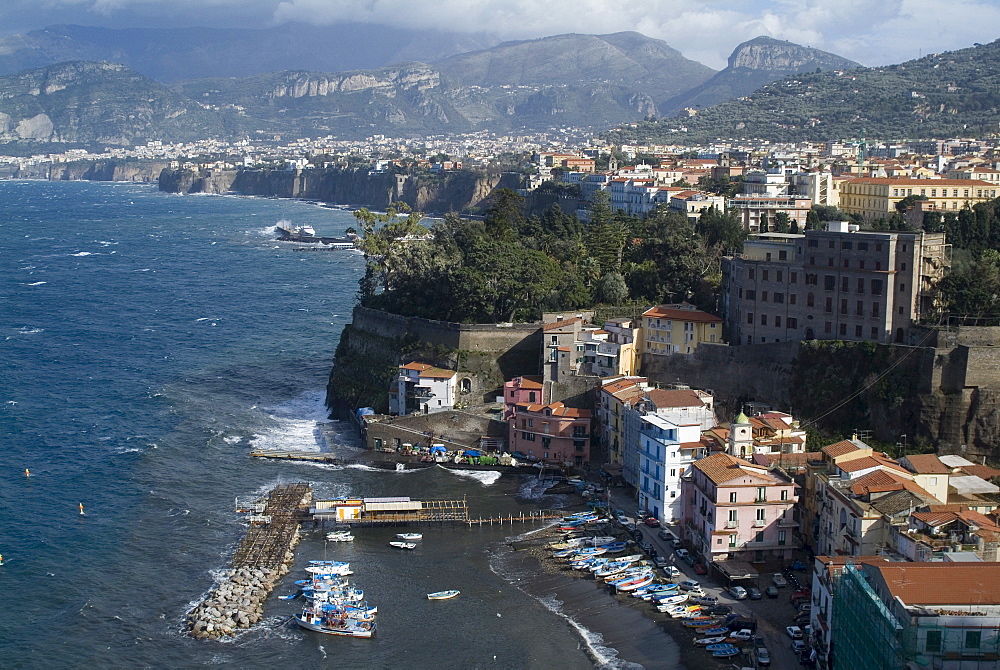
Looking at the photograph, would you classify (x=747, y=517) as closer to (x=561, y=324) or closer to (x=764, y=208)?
(x=561, y=324)

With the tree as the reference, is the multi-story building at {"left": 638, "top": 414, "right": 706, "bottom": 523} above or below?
below

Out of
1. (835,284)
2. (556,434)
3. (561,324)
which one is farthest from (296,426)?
(835,284)

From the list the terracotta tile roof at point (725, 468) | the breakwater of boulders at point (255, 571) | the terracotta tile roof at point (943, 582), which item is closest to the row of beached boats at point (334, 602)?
the breakwater of boulders at point (255, 571)

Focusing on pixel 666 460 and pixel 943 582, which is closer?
pixel 943 582

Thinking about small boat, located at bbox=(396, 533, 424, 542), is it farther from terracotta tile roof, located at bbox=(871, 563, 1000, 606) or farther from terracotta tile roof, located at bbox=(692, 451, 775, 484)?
terracotta tile roof, located at bbox=(871, 563, 1000, 606)

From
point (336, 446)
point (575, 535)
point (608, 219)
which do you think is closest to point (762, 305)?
point (575, 535)

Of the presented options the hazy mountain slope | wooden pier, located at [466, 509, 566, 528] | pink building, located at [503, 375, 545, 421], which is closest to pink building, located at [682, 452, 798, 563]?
wooden pier, located at [466, 509, 566, 528]
